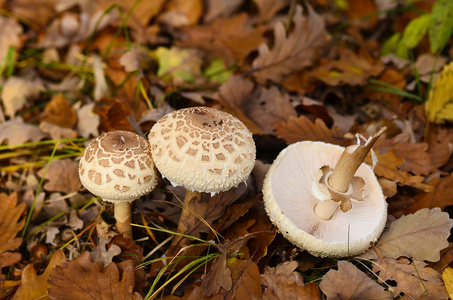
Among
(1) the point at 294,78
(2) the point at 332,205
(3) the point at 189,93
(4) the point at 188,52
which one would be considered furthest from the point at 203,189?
(4) the point at 188,52

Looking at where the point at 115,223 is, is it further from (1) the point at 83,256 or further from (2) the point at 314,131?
(2) the point at 314,131

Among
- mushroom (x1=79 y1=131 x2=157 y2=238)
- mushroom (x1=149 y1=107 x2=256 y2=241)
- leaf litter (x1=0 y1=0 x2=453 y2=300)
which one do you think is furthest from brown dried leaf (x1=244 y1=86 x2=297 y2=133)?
mushroom (x1=79 y1=131 x2=157 y2=238)

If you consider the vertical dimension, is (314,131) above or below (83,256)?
above

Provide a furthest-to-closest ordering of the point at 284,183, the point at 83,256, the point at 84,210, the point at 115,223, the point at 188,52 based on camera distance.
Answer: the point at 188,52, the point at 84,210, the point at 115,223, the point at 284,183, the point at 83,256

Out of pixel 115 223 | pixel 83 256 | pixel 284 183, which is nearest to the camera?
pixel 83 256

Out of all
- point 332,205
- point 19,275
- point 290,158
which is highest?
point 290,158

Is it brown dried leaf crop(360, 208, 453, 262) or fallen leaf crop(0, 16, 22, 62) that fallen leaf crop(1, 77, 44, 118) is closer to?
fallen leaf crop(0, 16, 22, 62)

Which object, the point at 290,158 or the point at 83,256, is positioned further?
the point at 290,158

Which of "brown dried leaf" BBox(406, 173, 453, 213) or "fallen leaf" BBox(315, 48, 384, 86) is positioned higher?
"fallen leaf" BBox(315, 48, 384, 86)
